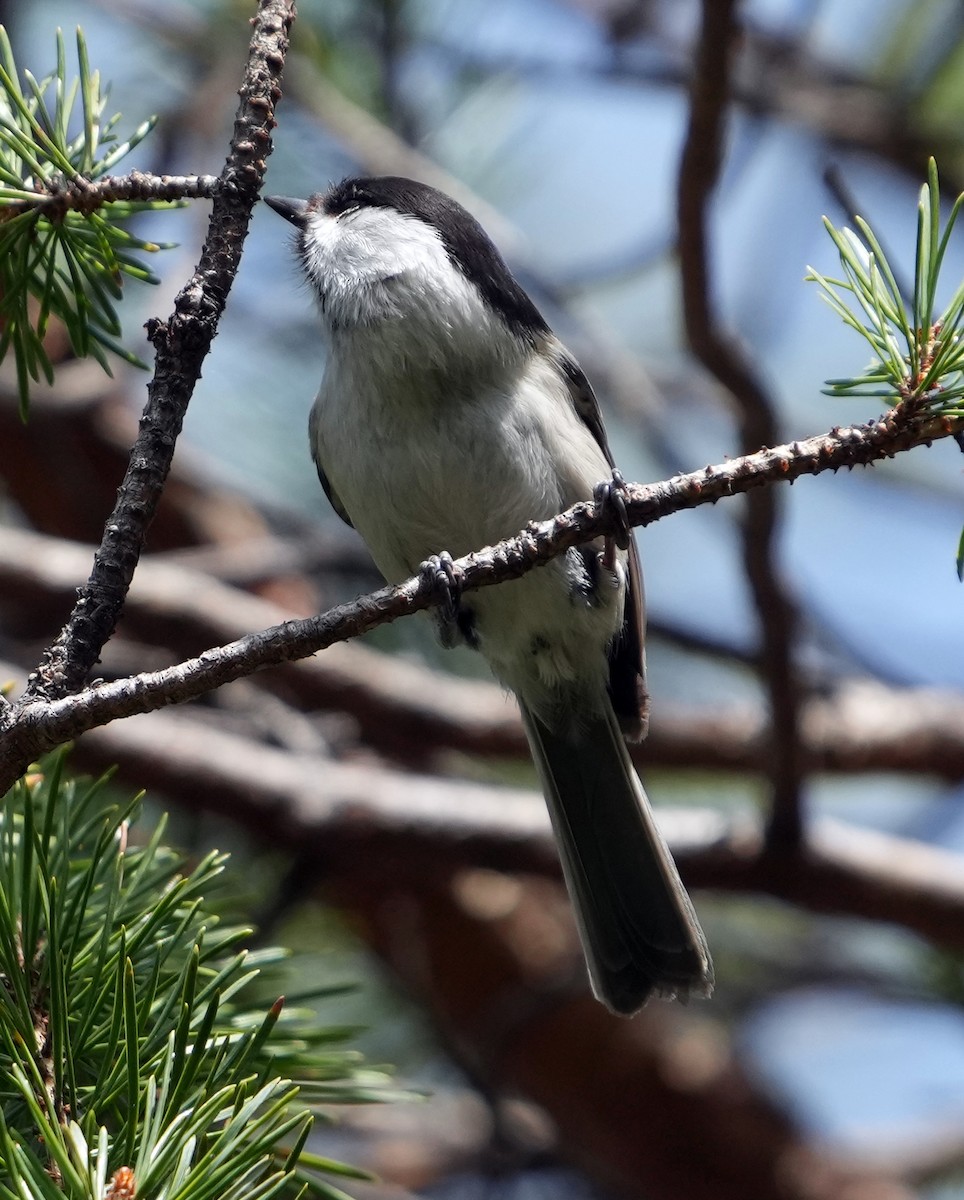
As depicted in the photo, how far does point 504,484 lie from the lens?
2113 millimetres

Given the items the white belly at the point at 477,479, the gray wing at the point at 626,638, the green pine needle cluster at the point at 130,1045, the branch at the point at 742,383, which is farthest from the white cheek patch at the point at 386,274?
the green pine needle cluster at the point at 130,1045

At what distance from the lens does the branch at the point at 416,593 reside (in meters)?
1.17

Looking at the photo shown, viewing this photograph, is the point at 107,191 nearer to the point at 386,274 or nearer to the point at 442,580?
the point at 442,580

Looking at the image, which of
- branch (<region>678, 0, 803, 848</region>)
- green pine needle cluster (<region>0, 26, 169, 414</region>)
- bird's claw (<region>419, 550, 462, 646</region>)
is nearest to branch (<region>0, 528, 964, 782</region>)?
branch (<region>678, 0, 803, 848</region>)

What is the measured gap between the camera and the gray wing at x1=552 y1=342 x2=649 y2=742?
7.75ft

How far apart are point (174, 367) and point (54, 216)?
1.00ft

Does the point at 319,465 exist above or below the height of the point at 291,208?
below

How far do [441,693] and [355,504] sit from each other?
1137mm

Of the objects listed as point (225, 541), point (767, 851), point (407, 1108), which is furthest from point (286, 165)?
point (407, 1108)

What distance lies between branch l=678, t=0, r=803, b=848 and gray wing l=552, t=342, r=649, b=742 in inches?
8.7

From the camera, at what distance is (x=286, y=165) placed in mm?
3750

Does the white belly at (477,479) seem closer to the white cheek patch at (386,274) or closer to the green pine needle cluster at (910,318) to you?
the white cheek patch at (386,274)

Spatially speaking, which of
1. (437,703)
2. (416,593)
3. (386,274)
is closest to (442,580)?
(416,593)

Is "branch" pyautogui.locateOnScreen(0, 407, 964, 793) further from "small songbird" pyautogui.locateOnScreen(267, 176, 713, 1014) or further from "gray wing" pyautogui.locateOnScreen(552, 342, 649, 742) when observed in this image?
"gray wing" pyautogui.locateOnScreen(552, 342, 649, 742)
